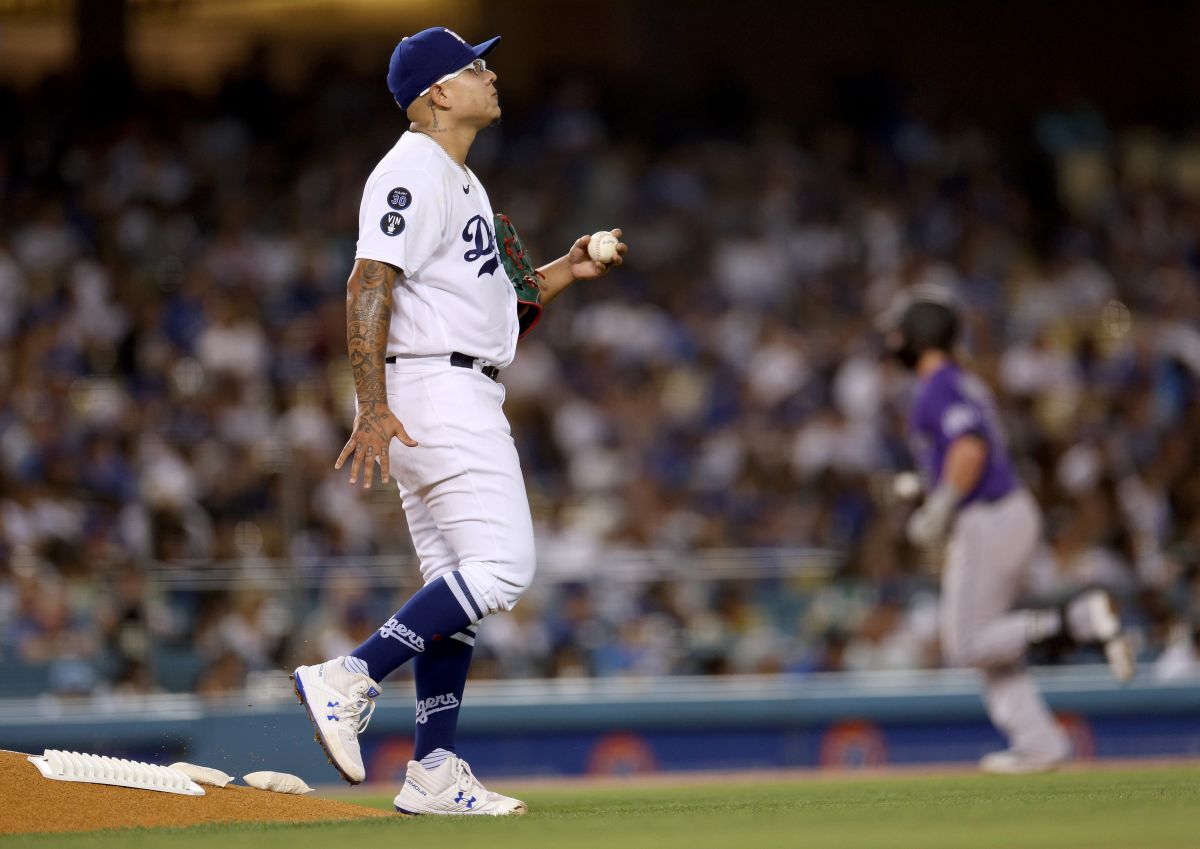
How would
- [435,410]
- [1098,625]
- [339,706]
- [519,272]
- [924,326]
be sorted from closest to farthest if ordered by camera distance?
[339,706]
[435,410]
[519,272]
[1098,625]
[924,326]

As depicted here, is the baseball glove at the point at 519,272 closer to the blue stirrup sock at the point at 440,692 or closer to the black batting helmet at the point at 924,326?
the blue stirrup sock at the point at 440,692

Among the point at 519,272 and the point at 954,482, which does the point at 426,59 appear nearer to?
the point at 519,272

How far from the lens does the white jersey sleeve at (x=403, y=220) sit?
206 inches

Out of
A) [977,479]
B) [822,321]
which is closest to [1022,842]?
[977,479]

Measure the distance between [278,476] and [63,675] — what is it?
6.70ft

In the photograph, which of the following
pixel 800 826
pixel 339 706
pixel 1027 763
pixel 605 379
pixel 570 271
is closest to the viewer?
pixel 800 826

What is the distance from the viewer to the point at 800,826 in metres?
4.77

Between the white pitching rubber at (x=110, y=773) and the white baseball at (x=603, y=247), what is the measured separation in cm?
212

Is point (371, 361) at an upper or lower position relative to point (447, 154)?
lower

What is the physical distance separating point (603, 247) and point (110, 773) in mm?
2281

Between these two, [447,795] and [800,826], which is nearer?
[800,826]

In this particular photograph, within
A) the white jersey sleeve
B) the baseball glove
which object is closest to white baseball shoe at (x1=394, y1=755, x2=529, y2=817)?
the baseball glove

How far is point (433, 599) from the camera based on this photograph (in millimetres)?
5199


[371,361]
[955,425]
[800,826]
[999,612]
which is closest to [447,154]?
[371,361]
